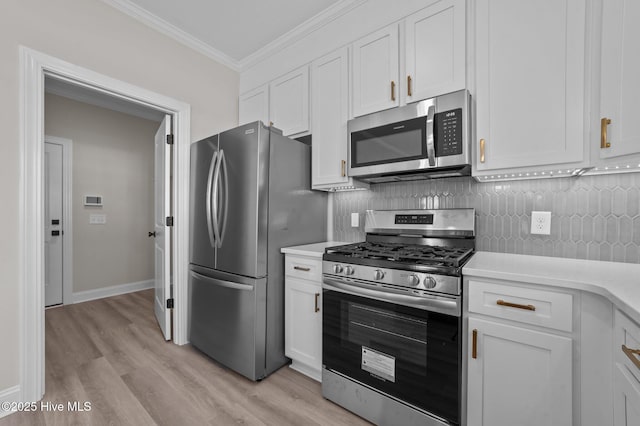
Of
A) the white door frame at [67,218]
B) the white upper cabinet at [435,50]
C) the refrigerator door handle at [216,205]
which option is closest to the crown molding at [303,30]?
the white upper cabinet at [435,50]

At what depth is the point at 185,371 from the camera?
6.84 feet

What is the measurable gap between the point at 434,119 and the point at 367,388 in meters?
1.64

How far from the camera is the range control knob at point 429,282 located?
1.33m

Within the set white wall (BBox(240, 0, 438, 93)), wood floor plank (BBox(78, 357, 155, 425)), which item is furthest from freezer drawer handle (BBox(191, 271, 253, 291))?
white wall (BBox(240, 0, 438, 93))

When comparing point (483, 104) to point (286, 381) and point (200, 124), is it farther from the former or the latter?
point (200, 124)

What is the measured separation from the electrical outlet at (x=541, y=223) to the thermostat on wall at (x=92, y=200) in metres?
5.03

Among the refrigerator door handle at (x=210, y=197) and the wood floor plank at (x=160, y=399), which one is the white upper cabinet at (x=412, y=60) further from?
the wood floor plank at (x=160, y=399)

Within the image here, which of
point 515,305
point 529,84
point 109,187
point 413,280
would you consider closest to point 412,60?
point 529,84

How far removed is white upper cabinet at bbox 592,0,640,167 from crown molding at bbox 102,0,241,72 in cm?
298

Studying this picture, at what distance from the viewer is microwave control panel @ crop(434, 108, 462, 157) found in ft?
5.23

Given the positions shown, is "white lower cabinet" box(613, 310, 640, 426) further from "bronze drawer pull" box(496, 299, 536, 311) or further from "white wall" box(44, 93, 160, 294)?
"white wall" box(44, 93, 160, 294)

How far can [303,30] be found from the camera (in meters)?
2.44

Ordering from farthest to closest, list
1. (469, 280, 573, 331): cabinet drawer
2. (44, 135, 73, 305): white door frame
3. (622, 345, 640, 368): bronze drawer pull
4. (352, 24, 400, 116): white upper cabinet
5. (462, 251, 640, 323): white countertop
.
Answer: (44, 135, 73, 305): white door frame, (352, 24, 400, 116): white upper cabinet, (469, 280, 573, 331): cabinet drawer, (462, 251, 640, 323): white countertop, (622, 345, 640, 368): bronze drawer pull

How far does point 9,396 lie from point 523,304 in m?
2.91
